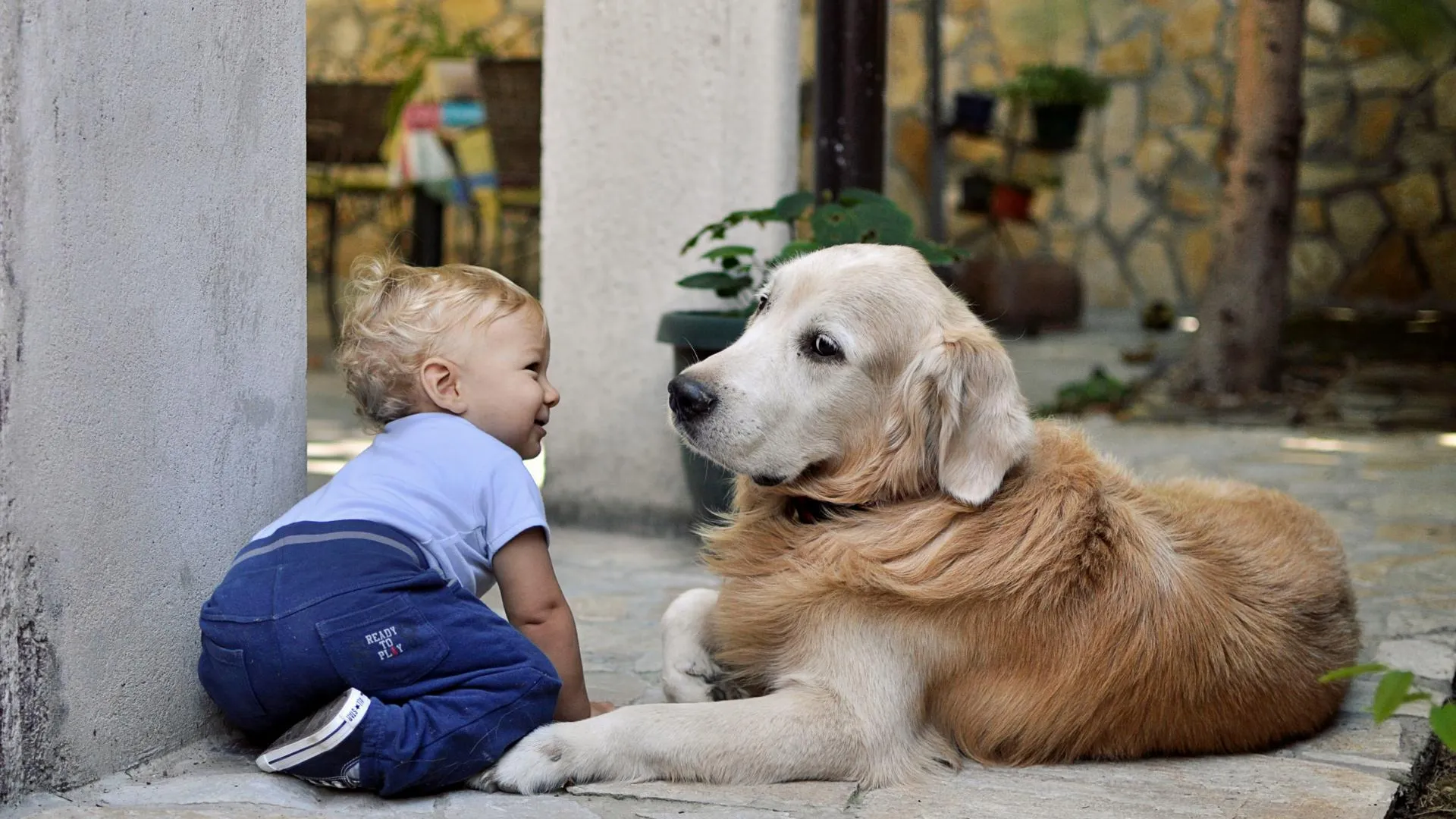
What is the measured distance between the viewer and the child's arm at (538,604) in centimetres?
251

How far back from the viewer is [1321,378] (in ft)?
27.1

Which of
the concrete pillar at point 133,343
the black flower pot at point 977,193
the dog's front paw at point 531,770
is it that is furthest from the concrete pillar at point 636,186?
the black flower pot at point 977,193

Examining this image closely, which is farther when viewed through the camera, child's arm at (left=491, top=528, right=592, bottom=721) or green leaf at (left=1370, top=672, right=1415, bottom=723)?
child's arm at (left=491, top=528, right=592, bottom=721)

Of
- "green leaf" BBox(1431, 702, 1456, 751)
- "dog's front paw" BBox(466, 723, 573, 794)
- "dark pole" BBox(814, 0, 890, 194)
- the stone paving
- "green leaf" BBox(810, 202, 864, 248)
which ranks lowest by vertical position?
the stone paving

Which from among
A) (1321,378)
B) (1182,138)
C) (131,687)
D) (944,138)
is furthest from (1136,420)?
(131,687)

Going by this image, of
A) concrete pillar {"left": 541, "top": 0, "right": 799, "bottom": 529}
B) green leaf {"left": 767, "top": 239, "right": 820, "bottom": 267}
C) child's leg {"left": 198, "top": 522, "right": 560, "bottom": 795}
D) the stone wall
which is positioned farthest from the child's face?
the stone wall

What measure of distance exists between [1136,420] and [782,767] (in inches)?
207

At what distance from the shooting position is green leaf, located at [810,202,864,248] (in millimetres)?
3855

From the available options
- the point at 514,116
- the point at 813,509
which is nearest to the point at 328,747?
the point at 813,509

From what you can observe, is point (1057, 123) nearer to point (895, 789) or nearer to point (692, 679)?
point (692, 679)

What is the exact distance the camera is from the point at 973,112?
10.2 meters

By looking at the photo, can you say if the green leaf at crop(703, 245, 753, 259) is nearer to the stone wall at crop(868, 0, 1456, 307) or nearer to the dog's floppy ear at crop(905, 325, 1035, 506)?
the dog's floppy ear at crop(905, 325, 1035, 506)

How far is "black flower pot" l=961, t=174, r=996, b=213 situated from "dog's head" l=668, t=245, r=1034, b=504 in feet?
26.2

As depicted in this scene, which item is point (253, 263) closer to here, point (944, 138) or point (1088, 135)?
point (944, 138)
